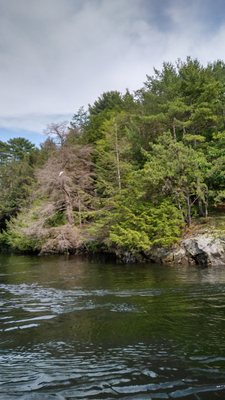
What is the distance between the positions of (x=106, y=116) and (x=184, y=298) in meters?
38.3

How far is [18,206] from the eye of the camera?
49250mm

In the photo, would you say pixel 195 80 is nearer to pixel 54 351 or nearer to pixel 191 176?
pixel 191 176

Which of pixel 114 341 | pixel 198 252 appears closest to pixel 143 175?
pixel 198 252

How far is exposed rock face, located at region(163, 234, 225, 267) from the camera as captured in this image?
2036 cm

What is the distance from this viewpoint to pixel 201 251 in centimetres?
2077

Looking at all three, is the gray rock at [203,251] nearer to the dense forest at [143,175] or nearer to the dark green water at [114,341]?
the dense forest at [143,175]

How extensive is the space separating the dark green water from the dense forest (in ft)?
31.3

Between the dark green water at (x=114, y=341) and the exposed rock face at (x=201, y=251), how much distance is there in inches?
218

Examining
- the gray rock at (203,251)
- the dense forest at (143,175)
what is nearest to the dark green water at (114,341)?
the gray rock at (203,251)

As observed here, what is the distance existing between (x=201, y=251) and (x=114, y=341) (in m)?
13.9

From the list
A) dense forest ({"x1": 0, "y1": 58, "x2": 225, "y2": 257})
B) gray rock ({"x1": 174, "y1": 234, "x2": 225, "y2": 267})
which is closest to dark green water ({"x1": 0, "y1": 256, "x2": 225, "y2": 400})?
gray rock ({"x1": 174, "y1": 234, "x2": 225, "y2": 267})

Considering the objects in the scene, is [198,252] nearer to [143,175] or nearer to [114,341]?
[143,175]

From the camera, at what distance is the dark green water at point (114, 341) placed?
5523mm

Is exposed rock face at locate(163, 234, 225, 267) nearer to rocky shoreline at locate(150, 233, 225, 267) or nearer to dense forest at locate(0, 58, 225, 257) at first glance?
rocky shoreline at locate(150, 233, 225, 267)
